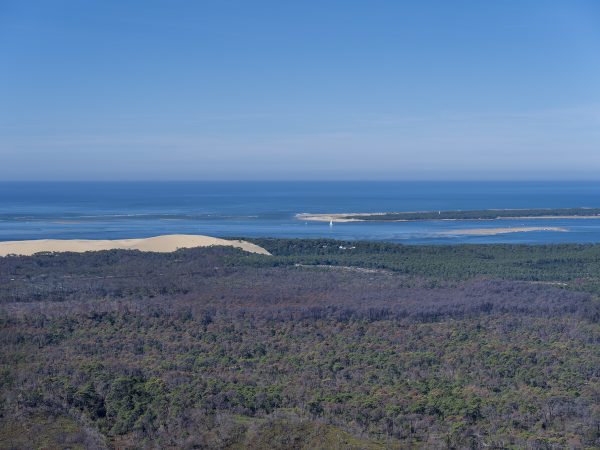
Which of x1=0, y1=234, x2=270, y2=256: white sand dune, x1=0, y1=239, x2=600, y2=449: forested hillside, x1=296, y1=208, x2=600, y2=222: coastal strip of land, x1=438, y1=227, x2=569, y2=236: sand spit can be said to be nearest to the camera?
x1=0, y1=239, x2=600, y2=449: forested hillside

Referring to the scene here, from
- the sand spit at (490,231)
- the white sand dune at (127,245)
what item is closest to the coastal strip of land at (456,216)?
the sand spit at (490,231)

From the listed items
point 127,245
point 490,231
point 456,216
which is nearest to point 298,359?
point 127,245

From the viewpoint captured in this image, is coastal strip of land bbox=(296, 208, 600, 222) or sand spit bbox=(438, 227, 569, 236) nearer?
sand spit bbox=(438, 227, 569, 236)

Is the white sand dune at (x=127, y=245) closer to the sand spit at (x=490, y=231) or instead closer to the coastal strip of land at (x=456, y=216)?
the sand spit at (x=490, y=231)

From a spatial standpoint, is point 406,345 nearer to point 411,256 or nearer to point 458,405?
point 458,405

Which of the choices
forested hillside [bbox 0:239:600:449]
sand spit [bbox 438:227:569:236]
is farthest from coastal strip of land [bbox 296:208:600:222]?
forested hillside [bbox 0:239:600:449]

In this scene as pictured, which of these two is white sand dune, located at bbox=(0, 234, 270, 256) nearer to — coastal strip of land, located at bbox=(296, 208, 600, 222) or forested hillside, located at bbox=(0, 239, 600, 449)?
forested hillside, located at bbox=(0, 239, 600, 449)

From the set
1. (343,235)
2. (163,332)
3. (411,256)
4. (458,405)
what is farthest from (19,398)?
(343,235)
